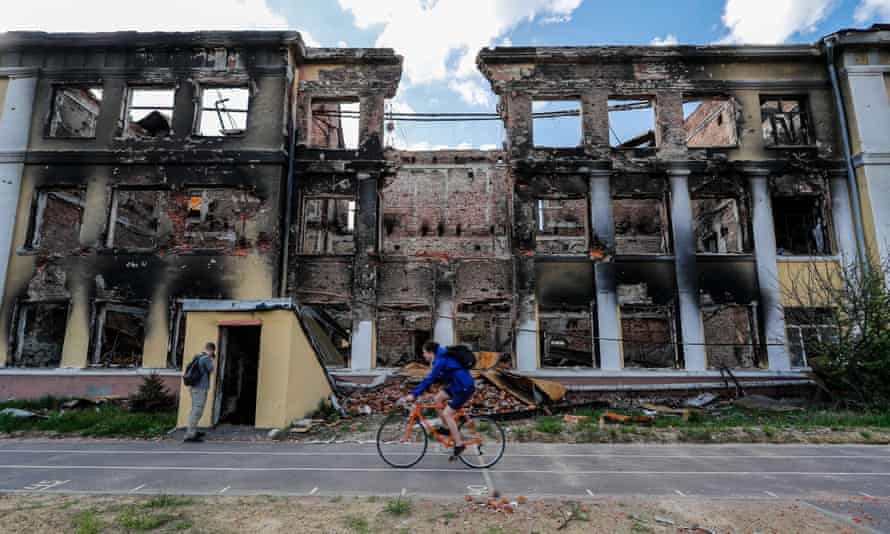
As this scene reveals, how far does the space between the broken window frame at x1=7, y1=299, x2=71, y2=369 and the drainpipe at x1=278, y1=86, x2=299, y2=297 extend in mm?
5972

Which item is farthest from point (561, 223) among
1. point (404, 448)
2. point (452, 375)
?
point (452, 375)

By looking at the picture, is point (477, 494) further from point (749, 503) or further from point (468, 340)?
point (468, 340)

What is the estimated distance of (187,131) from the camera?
1522 centimetres

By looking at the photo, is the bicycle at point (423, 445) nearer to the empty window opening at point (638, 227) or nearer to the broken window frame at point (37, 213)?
the broken window frame at point (37, 213)

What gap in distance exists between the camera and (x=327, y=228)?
20750mm

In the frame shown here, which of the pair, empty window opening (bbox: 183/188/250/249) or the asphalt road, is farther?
empty window opening (bbox: 183/188/250/249)

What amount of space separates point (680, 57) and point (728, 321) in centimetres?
937

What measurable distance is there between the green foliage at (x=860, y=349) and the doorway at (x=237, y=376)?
12.9 metres

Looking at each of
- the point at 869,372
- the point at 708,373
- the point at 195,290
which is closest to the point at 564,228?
the point at 708,373

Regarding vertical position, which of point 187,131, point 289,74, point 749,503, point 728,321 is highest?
point 289,74

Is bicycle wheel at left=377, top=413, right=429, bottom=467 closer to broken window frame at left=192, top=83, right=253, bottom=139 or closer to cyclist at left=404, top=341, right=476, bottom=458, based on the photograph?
cyclist at left=404, top=341, right=476, bottom=458

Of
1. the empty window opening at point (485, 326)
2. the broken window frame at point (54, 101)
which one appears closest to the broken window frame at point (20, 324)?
the broken window frame at point (54, 101)

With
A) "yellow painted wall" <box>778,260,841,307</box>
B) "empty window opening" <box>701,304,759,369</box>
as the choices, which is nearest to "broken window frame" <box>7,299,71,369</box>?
"empty window opening" <box>701,304,759,369</box>

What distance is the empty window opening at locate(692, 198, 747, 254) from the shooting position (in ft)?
58.0
